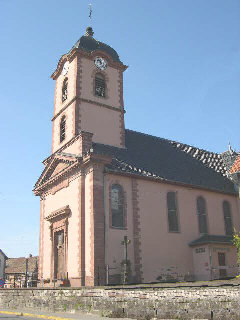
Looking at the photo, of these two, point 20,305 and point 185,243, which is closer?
point 20,305

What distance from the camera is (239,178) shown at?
27938 millimetres

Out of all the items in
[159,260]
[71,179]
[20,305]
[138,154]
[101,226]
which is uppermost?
[138,154]

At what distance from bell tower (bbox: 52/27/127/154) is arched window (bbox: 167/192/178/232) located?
525 cm

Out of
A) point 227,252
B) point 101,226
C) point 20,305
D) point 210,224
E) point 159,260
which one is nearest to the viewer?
point 20,305

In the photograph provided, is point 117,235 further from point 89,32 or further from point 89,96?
point 89,32

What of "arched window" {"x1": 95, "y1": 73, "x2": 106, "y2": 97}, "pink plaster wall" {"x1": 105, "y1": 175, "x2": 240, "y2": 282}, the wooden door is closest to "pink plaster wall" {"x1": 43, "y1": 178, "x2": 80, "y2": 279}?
"pink plaster wall" {"x1": 105, "y1": 175, "x2": 240, "y2": 282}

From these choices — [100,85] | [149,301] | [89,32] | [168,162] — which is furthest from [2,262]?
[149,301]

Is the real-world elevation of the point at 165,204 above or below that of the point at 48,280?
above

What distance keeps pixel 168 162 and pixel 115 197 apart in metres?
6.90

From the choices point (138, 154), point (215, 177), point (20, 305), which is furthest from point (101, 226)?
point (215, 177)

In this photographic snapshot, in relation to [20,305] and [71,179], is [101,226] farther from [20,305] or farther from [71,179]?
[20,305]

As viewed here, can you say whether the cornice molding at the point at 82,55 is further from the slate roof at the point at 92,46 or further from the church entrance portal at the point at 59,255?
the church entrance portal at the point at 59,255

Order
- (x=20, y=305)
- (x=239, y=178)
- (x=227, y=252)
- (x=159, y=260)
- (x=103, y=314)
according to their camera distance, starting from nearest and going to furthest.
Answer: (x=103, y=314) < (x=20, y=305) < (x=159, y=260) < (x=227, y=252) < (x=239, y=178)

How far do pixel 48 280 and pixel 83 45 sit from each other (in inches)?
681
